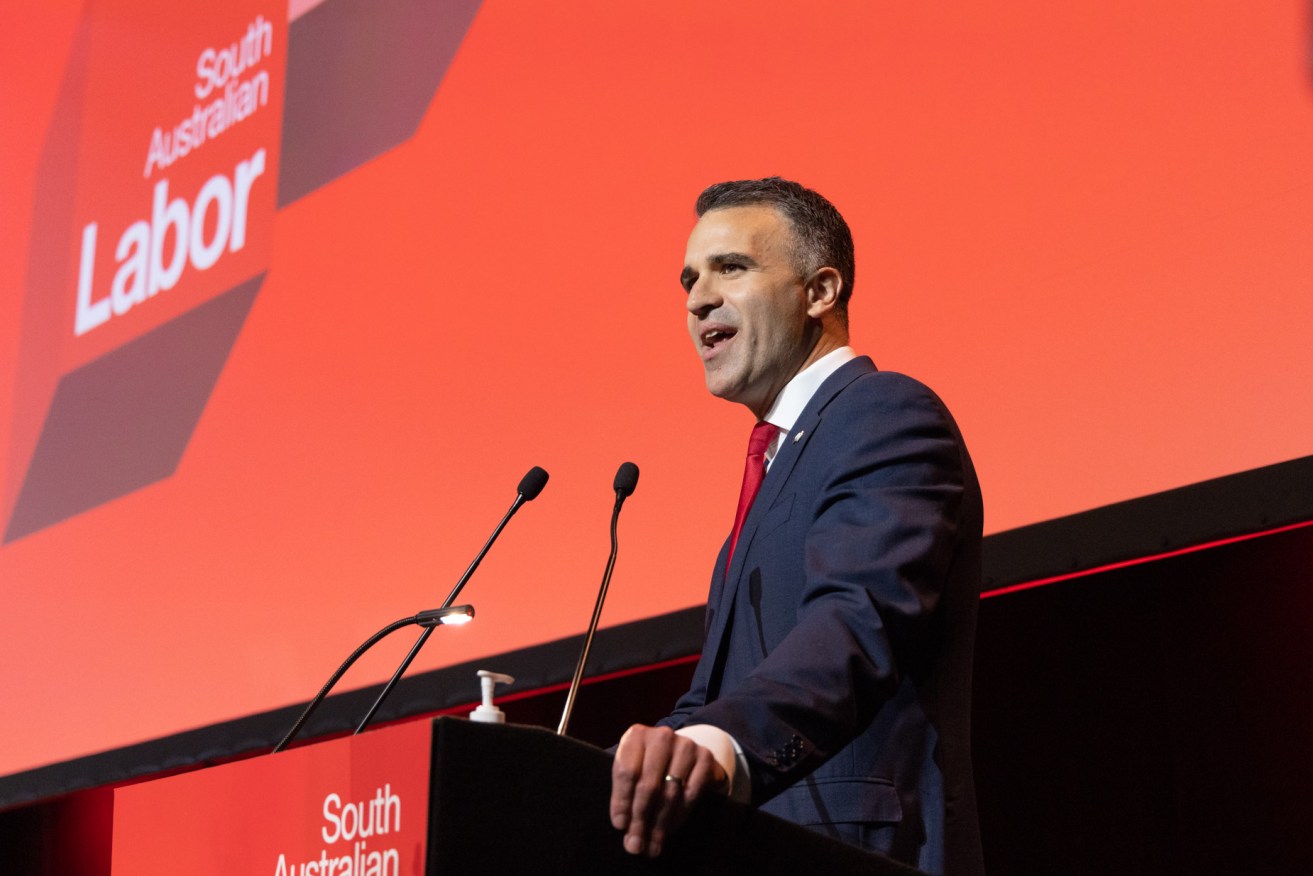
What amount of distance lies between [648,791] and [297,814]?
279 mm

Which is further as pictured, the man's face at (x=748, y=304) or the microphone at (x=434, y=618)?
the microphone at (x=434, y=618)

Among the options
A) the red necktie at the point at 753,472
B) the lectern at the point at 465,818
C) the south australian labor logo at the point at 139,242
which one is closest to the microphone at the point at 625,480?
the red necktie at the point at 753,472

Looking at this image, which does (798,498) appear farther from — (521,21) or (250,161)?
(250,161)

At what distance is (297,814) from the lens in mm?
1141

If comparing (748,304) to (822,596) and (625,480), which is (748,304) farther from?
(822,596)

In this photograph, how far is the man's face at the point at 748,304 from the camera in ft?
6.46

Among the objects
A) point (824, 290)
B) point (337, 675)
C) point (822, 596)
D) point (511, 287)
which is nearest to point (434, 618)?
point (337, 675)

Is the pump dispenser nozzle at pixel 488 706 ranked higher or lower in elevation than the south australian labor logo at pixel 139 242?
lower

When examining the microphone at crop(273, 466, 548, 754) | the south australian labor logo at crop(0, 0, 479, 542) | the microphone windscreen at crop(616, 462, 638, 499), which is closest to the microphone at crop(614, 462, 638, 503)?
the microphone windscreen at crop(616, 462, 638, 499)

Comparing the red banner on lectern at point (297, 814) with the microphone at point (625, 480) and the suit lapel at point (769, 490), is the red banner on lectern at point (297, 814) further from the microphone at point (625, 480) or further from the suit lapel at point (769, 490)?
the microphone at point (625, 480)

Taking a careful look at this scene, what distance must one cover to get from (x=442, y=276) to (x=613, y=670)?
3.77 feet

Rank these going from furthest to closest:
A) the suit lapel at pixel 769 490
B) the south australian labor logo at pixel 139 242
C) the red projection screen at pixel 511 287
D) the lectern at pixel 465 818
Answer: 1. the south australian labor logo at pixel 139 242
2. the red projection screen at pixel 511 287
3. the suit lapel at pixel 769 490
4. the lectern at pixel 465 818

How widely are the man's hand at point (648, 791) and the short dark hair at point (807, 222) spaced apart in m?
1.05

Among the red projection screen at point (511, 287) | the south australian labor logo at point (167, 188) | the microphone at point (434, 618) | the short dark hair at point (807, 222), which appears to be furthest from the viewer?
the south australian labor logo at point (167, 188)
